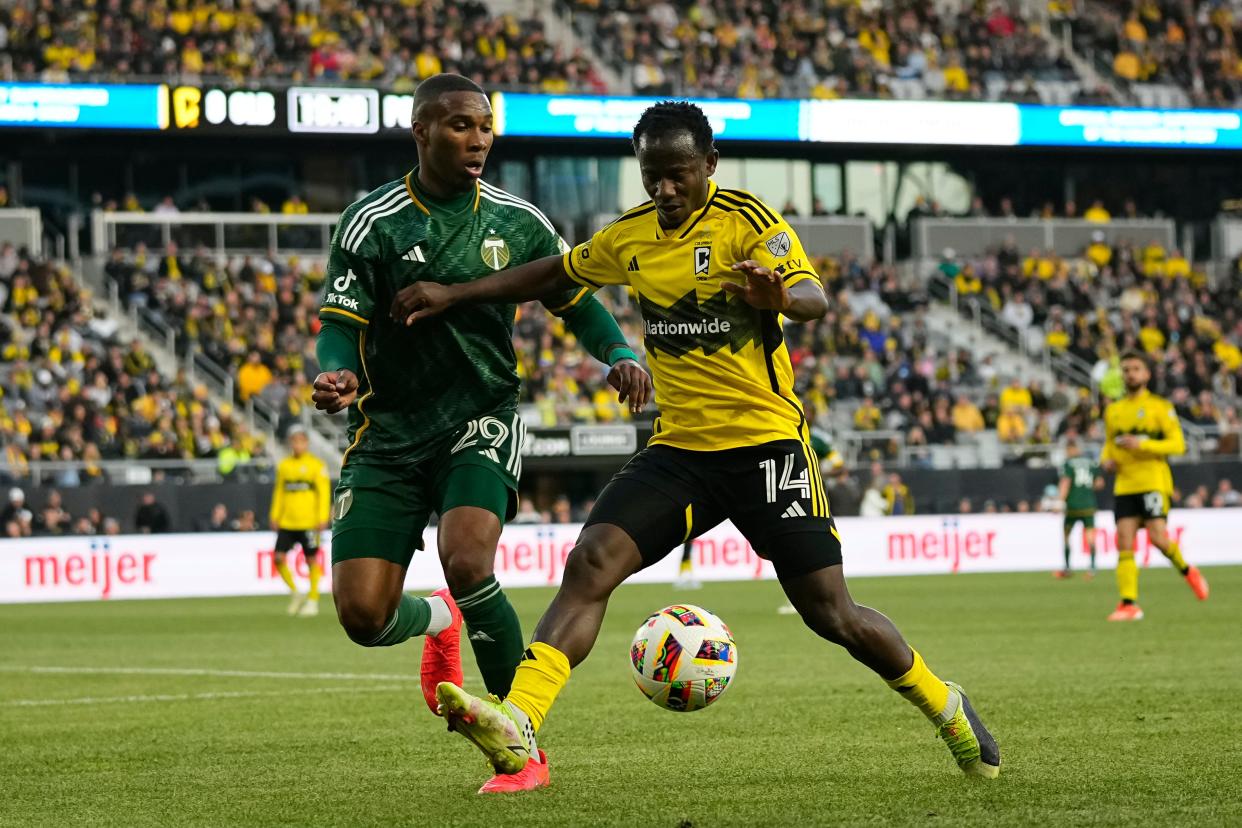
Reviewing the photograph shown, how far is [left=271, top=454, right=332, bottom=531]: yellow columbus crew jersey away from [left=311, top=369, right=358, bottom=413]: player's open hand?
14.8m

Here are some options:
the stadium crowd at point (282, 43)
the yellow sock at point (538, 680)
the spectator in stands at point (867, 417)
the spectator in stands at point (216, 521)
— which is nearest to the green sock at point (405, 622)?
the yellow sock at point (538, 680)

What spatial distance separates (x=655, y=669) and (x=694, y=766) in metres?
0.49

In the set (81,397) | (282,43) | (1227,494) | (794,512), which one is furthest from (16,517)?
(794,512)

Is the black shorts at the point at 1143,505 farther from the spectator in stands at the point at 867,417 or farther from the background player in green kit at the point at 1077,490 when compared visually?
the spectator in stands at the point at 867,417

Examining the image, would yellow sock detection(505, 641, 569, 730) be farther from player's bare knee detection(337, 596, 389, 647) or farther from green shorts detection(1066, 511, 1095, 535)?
green shorts detection(1066, 511, 1095, 535)

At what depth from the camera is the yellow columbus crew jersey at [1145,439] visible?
54.1 ft

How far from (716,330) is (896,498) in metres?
23.9

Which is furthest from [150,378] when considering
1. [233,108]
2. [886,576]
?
[886,576]

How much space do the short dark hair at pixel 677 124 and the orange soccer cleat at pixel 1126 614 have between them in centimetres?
1160

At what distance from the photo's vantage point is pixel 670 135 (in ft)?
20.9

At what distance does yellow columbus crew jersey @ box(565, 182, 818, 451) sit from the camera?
21.4 ft

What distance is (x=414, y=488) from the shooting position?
716cm

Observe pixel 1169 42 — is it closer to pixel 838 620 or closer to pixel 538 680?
pixel 838 620

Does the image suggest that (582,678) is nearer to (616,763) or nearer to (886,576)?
(616,763)
